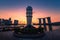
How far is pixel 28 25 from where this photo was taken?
16.4m

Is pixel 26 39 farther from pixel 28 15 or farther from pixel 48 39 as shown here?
pixel 28 15

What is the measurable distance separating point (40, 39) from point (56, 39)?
6.05 feet

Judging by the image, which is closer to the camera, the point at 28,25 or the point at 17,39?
the point at 17,39

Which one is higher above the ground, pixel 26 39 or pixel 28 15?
pixel 28 15

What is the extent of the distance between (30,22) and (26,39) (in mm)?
3552

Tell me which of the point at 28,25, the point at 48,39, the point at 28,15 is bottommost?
the point at 48,39

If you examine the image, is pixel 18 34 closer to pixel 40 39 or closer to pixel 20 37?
pixel 20 37

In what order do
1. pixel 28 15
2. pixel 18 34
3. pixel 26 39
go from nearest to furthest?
pixel 26 39
pixel 18 34
pixel 28 15

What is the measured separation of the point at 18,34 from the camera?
14.6 m

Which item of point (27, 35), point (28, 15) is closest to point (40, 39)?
point (27, 35)

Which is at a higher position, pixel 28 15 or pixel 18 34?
pixel 28 15

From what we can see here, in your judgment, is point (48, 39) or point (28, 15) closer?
point (48, 39)

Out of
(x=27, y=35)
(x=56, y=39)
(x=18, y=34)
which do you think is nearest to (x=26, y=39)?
(x=27, y=35)

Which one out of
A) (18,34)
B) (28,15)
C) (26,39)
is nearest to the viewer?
(26,39)
